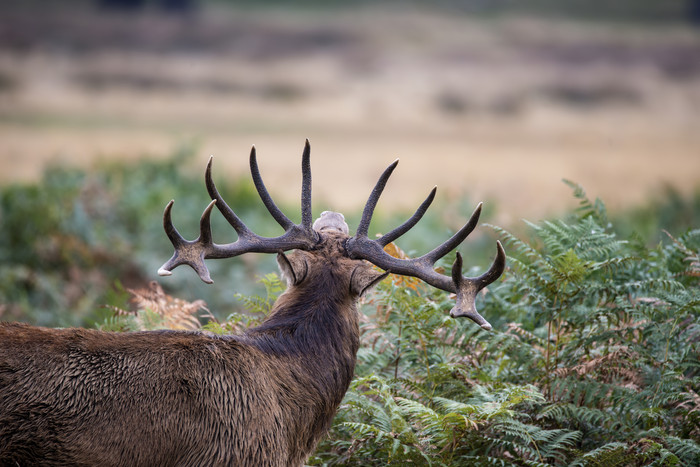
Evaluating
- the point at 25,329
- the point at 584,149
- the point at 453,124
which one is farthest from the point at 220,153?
the point at 25,329

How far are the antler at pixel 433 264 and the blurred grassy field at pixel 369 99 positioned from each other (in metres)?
12.1

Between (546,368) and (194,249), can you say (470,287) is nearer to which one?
(546,368)

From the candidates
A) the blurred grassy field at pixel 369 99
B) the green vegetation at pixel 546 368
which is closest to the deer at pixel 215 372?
the green vegetation at pixel 546 368

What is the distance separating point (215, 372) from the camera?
192 inches

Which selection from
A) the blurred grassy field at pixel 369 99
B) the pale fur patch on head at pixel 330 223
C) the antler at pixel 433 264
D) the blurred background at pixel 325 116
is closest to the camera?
the antler at pixel 433 264

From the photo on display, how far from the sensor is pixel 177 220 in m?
14.2

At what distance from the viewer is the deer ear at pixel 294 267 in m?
5.48

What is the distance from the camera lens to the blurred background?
45.5 feet

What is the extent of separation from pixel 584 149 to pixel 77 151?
45.7 feet

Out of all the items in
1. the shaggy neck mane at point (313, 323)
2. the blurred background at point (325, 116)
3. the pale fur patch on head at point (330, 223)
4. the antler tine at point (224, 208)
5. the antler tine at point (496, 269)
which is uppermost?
the blurred background at point (325, 116)

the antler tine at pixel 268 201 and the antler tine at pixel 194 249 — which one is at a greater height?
the antler tine at pixel 268 201

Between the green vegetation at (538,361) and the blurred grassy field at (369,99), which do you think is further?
the blurred grassy field at (369,99)

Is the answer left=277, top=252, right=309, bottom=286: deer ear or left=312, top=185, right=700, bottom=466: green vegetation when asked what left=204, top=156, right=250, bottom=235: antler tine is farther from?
left=312, top=185, right=700, bottom=466: green vegetation

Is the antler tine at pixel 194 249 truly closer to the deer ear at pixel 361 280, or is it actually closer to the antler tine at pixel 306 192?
the antler tine at pixel 306 192
